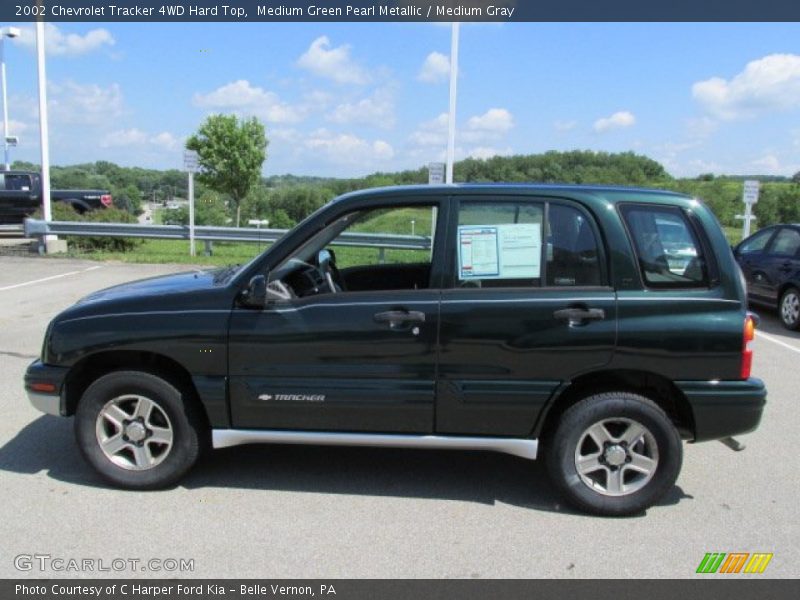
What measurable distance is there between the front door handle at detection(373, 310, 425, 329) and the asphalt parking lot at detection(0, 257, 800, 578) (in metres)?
1.06

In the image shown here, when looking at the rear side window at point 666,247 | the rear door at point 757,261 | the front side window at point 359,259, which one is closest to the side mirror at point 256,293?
the front side window at point 359,259

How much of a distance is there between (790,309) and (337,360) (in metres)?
8.60

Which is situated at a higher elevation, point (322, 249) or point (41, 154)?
point (41, 154)

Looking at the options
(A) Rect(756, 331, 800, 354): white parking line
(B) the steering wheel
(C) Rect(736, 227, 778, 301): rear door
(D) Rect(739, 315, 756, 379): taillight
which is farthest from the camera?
(C) Rect(736, 227, 778, 301): rear door

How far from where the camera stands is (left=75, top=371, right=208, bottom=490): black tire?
389cm

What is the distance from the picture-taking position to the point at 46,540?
336 centimetres

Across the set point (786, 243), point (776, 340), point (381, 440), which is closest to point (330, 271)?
point (381, 440)

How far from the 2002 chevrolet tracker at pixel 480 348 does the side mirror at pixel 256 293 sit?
2 cm

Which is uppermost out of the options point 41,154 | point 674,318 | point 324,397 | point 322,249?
point 41,154

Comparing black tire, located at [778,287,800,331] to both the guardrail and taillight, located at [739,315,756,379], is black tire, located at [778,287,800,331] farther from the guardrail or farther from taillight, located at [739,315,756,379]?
the guardrail

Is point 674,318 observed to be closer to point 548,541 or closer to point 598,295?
point 598,295

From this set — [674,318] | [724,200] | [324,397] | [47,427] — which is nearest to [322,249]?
[324,397]

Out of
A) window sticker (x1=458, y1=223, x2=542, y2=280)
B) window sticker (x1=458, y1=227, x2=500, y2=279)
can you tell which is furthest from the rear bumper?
window sticker (x1=458, y1=227, x2=500, y2=279)
